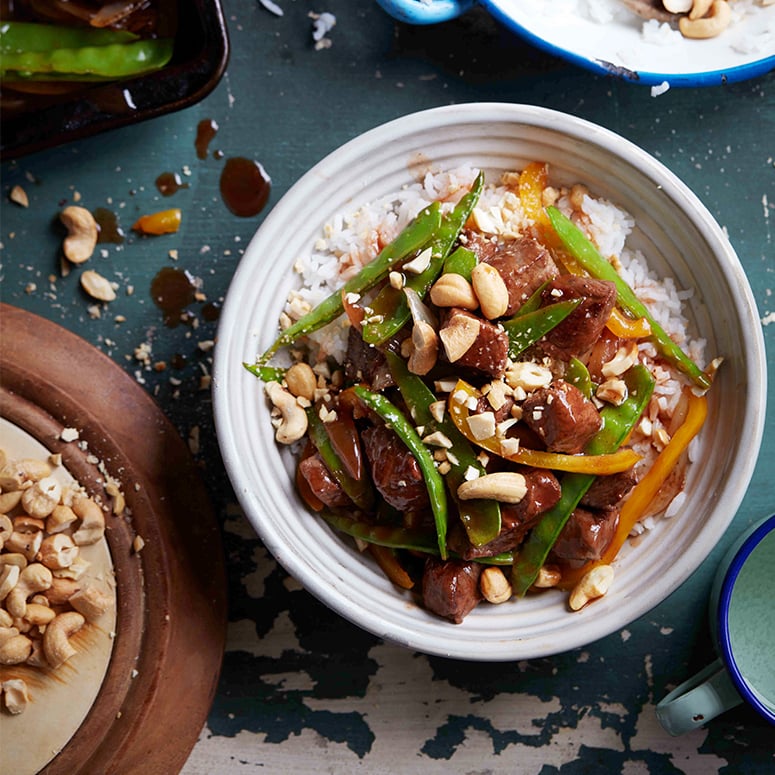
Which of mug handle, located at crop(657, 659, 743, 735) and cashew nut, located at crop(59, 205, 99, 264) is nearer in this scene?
mug handle, located at crop(657, 659, 743, 735)

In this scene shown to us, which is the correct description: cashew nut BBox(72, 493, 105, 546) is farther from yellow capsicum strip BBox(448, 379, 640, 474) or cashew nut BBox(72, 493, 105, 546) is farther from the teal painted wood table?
yellow capsicum strip BBox(448, 379, 640, 474)

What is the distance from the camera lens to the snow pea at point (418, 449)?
1516 mm

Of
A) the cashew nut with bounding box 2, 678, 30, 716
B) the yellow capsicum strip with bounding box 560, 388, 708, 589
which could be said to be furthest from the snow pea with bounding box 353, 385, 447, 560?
the cashew nut with bounding box 2, 678, 30, 716

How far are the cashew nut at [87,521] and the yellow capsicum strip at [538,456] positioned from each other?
2.75ft

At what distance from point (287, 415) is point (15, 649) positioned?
0.78m

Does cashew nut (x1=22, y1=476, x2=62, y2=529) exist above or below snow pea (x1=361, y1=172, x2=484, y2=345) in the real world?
below

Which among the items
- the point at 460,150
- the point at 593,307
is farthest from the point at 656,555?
the point at 460,150

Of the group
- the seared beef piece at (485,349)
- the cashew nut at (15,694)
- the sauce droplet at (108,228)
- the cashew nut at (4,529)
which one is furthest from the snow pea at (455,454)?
the cashew nut at (15,694)

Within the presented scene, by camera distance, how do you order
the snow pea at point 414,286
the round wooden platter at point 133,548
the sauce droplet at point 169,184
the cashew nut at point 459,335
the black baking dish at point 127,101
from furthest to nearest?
the sauce droplet at point 169,184 < the round wooden platter at point 133,548 < the black baking dish at point 127,101 < the snow pea at point 414,286 < the cashew nut at point 459,335

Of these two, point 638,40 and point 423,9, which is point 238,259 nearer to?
point 423,9

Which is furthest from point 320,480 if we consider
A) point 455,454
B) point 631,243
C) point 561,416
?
point 631,243

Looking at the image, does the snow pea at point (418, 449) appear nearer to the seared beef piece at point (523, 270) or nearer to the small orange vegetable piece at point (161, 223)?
the seared beef piece at point (523, 270)

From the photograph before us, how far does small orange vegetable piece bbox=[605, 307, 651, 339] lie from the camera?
161cm

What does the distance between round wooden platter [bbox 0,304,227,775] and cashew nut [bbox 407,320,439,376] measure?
66cm
